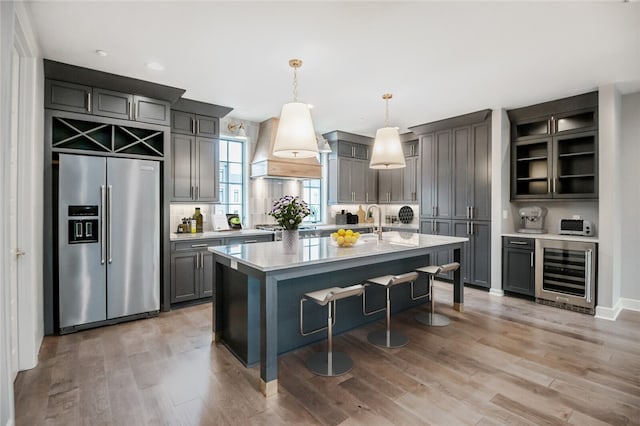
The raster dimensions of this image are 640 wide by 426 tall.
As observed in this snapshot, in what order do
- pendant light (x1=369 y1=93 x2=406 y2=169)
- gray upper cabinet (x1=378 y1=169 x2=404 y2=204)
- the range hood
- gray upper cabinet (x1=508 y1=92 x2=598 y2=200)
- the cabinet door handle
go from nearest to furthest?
1. pendant light (x1=369 y1=93 x2=406 y2=169)
2. the cabinet door handle
3. gray upper cabinet (x1=508 y1=92 x2=598 y2=200)
4. the range hood
5. gray upper cabinet (x1=378 y1=169 x2=404 y2=204)

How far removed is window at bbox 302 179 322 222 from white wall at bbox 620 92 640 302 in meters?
4.64

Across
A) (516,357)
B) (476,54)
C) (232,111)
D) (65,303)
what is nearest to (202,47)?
(232,111)

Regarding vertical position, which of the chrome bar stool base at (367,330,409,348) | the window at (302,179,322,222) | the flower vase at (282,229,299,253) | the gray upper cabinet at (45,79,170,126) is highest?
the gray upper cabinet at (45,79,170,126)

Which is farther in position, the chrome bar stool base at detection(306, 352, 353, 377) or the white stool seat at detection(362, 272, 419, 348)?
the white stool seat at detection(362, 272, 419, 348)

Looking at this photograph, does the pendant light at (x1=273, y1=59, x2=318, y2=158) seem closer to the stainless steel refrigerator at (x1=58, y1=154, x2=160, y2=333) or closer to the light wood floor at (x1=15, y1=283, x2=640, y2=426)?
the light wood floor at (x1=15, y1=283, x2=640, y2=426)

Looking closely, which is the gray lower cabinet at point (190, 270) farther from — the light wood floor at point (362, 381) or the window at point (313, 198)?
the window at point (313, 198)

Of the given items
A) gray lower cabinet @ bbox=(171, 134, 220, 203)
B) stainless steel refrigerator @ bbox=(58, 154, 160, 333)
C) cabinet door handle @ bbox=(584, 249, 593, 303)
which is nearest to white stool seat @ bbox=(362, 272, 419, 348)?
cabinet door handle @ bbox=(584, 249, 593, 303)

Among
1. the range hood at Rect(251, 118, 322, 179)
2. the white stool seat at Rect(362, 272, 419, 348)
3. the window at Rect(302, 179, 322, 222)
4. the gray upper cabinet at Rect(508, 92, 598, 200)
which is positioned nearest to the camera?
the white stool seat at Rect(362, 272, 419, 348)

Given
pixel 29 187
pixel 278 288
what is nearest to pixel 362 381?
pixel 278 288

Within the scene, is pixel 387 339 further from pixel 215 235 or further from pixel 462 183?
pixel 462 183

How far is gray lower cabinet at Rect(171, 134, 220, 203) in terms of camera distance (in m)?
4.52

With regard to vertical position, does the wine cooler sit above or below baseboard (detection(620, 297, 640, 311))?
above

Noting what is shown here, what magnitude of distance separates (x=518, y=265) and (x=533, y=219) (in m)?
0.75

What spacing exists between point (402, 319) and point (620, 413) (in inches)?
77.5
